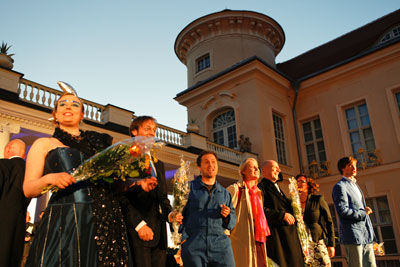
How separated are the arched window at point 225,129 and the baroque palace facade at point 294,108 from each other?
2.2 inches

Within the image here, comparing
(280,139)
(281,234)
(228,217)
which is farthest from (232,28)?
(228,217)

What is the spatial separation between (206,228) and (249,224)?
2.70 feet

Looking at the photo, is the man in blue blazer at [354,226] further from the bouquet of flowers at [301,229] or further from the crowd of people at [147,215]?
the bouquet of flowers at [301,229]

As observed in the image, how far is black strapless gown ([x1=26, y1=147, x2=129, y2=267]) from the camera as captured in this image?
5.90ft

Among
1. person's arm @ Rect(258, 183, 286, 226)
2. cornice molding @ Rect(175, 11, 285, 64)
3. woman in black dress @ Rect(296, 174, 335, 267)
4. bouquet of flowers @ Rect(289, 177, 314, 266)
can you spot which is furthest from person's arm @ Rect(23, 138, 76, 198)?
cornice molding @ Rect(175, 11, 285, 64)

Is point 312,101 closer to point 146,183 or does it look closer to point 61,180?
point 146,183

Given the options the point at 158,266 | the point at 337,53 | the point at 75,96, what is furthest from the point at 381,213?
the point at 75,96

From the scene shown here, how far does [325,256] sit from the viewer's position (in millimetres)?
4723

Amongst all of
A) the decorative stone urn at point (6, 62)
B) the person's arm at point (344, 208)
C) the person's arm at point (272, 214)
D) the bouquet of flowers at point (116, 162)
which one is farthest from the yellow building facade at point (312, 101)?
the bouquet of flowers at point (116, 162)

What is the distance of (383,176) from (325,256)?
10.6m

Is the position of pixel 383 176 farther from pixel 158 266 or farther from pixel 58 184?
pixel 58 184

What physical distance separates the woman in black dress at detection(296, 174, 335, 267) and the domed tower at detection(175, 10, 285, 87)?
47.0 feet

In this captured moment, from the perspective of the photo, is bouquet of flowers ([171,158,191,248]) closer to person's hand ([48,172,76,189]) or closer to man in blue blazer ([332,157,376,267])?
person's hand ([48,172,76,189])

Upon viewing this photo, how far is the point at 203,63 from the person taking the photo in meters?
20.2
